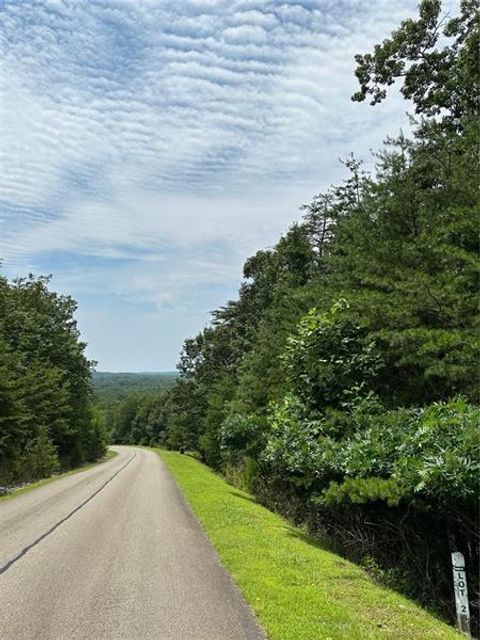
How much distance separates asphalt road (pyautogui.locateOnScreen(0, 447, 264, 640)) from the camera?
603cm

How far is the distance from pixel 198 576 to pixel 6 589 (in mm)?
2701

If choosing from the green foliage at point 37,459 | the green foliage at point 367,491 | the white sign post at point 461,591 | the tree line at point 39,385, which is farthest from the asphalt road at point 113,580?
the green foliage at point 37,459

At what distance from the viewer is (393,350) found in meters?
13.2

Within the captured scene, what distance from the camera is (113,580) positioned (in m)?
8.13

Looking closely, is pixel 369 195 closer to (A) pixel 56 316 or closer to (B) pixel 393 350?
(B) pixel 393 350

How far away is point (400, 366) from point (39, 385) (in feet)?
86.2

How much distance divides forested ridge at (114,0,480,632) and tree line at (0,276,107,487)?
35.8 ft

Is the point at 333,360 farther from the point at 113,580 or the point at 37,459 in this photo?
the point at 37,459

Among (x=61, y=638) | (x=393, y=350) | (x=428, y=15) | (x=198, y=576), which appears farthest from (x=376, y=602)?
(x=428, y=15)

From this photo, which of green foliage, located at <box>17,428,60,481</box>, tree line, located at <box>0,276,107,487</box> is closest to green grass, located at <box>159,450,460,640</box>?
tree line, located at <box>0,276,107,487</box>

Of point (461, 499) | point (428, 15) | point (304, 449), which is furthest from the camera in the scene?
point (428, 15)

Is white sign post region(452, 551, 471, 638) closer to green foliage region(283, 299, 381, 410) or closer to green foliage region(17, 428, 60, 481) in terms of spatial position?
green foliage region(283, 299, 381, 410)

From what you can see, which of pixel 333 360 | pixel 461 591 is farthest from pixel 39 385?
pixel 461 591

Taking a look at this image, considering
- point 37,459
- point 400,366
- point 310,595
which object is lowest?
point 310,595
